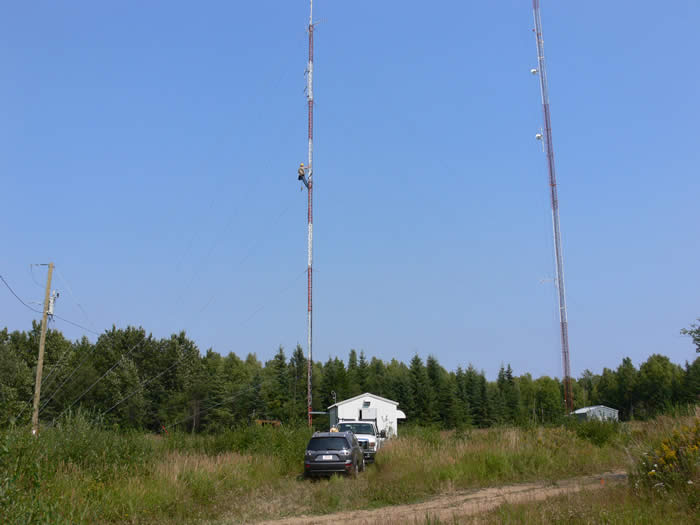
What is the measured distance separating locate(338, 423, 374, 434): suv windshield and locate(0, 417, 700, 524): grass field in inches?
117

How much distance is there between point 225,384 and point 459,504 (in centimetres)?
6837

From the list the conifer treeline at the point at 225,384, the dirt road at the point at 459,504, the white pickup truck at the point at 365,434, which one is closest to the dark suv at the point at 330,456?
the dirt road at the point at 459,504

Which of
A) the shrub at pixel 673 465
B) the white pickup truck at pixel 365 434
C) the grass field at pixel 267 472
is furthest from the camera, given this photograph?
the white pickup truck at pixel 365 434

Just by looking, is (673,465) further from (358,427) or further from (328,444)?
(358,427)

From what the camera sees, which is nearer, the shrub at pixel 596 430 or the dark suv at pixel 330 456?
the dark suv at pixel 330 456

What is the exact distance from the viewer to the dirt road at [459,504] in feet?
36.8

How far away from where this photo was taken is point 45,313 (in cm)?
3033

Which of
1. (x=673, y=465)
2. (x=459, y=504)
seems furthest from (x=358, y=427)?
(x=673, y=465)

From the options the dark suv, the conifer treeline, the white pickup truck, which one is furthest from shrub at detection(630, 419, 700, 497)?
the conifer treeline

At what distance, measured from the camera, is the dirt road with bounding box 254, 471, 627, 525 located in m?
11.2

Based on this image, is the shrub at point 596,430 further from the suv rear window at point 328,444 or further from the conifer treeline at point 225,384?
the conifer treeline at point 225,384

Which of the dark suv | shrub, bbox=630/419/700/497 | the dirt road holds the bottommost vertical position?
the dirt road

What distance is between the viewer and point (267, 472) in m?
17.7

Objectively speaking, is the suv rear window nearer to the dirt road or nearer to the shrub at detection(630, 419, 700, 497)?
the dirt road
